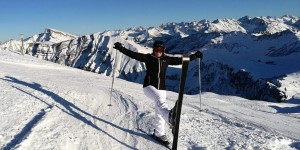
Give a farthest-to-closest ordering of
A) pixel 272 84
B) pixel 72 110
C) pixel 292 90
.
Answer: pixel 272 84
pixel 292 90
pixel 72 110

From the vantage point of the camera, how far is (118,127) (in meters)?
11.0

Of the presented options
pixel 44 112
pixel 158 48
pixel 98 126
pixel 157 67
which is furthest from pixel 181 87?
pixel 44 112

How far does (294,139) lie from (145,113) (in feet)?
17.0

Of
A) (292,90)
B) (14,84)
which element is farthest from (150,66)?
(292,90)

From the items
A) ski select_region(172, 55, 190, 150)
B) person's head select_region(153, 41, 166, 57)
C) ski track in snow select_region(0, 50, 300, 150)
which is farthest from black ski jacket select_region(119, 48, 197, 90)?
ski track in snow select_region(0, 50, 300, 150)

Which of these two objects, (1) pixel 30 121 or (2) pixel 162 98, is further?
(1) pixel 30 121

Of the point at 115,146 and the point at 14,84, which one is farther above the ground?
the point at 14,84

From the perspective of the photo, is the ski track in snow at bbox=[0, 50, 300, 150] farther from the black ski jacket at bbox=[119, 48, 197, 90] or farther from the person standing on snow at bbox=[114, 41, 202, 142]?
the black ski jacket at bbox=[119, 48, 197, 90]

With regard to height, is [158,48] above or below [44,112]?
above

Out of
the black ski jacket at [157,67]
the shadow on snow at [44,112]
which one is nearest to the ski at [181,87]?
the black ski jacket at [157,67]

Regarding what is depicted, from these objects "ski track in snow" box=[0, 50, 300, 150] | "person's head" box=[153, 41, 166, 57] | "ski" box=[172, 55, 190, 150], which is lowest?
"ski track in snow" box=[0, 50, 300, 150]

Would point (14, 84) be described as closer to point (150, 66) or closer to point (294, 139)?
point (150, 66)

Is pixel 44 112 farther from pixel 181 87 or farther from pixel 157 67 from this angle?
pixel 181 87

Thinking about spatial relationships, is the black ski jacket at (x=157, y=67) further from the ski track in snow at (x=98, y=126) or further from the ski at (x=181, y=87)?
the ski track in snow at (x=98, y=126)
